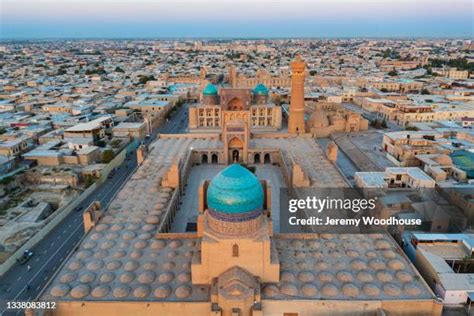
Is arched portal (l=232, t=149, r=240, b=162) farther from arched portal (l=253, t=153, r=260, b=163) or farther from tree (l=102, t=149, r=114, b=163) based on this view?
tree (l=102, t=149, r=114, b=163)

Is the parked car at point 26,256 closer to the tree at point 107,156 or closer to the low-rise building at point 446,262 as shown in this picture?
the tree at point 107,156

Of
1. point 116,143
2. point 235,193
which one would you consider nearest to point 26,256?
point 235,193

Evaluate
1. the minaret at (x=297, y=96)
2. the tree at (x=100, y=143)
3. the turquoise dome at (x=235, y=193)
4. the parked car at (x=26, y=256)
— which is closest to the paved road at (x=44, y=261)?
the parked car at (x=26, y=256)

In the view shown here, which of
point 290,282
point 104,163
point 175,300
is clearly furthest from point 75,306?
point 104,163

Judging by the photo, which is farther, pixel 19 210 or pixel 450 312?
pixel 19 210

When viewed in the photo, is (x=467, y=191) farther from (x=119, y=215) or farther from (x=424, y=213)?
(x=119, y=215)

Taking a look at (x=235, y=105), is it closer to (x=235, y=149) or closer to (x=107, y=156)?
Result: (x=235, y=149)
